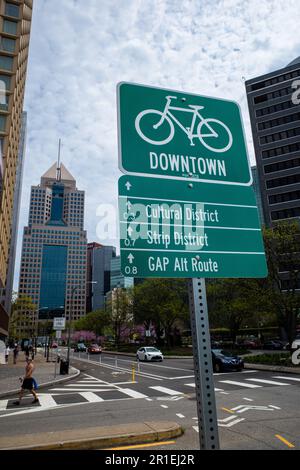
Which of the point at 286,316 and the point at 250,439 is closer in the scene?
the point at 250,439

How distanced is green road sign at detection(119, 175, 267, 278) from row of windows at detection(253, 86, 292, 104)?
83.5 m

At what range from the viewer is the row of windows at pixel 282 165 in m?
72.0

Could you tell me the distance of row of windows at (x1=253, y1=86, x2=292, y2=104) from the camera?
75488 millimetres

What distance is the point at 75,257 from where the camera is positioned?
178 m

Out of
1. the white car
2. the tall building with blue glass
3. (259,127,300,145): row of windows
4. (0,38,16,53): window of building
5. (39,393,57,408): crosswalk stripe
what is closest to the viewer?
(39,393,57,408): crosswalk stripe

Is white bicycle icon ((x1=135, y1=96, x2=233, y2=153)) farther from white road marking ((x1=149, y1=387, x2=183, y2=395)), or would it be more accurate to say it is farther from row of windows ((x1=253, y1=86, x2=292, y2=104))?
row of windows ((x1=253, y1=86, x2=292, y2=104))

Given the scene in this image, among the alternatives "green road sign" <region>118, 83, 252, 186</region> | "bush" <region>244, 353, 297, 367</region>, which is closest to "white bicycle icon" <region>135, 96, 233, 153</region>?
→ "green road sign" <region>118, 83, 252, 186</region>

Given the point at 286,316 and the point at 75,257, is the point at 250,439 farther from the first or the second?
the point at 75,257

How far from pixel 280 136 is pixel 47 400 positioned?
247ft

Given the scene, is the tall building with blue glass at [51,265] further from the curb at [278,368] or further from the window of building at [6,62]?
the curb at [278,368]

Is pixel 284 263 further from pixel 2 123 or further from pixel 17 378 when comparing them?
pixel 2 123

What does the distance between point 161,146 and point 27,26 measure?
5997 centimetres

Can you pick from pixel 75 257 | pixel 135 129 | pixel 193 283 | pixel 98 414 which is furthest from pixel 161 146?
pixel 75 257

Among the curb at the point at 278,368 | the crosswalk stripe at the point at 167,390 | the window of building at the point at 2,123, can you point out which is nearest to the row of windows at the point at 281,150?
the window of building at the point at 2,123
